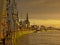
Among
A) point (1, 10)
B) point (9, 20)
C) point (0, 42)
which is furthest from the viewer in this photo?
point (9, 20)

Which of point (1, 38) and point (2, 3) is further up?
point (2, 3)

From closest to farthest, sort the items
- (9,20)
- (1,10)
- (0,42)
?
(0,42) < (1,10) < (9,20)

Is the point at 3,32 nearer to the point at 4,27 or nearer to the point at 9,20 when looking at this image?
the point at 4,27

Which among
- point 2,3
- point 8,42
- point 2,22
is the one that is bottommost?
point 8,42

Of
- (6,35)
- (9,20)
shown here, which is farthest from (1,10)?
(9,20)

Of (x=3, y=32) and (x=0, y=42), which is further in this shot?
(x=3, y=32)

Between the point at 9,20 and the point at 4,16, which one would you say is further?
the point at 9,20

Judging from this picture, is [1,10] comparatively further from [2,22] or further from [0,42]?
[0,42]

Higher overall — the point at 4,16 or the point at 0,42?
the point at 4,16

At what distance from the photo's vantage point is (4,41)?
422 centimetres

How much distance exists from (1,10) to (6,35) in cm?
43

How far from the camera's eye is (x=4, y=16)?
4.70 m

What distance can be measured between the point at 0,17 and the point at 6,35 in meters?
0.35

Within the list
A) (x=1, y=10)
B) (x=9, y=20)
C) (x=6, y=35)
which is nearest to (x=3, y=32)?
(x=6, y=35)
